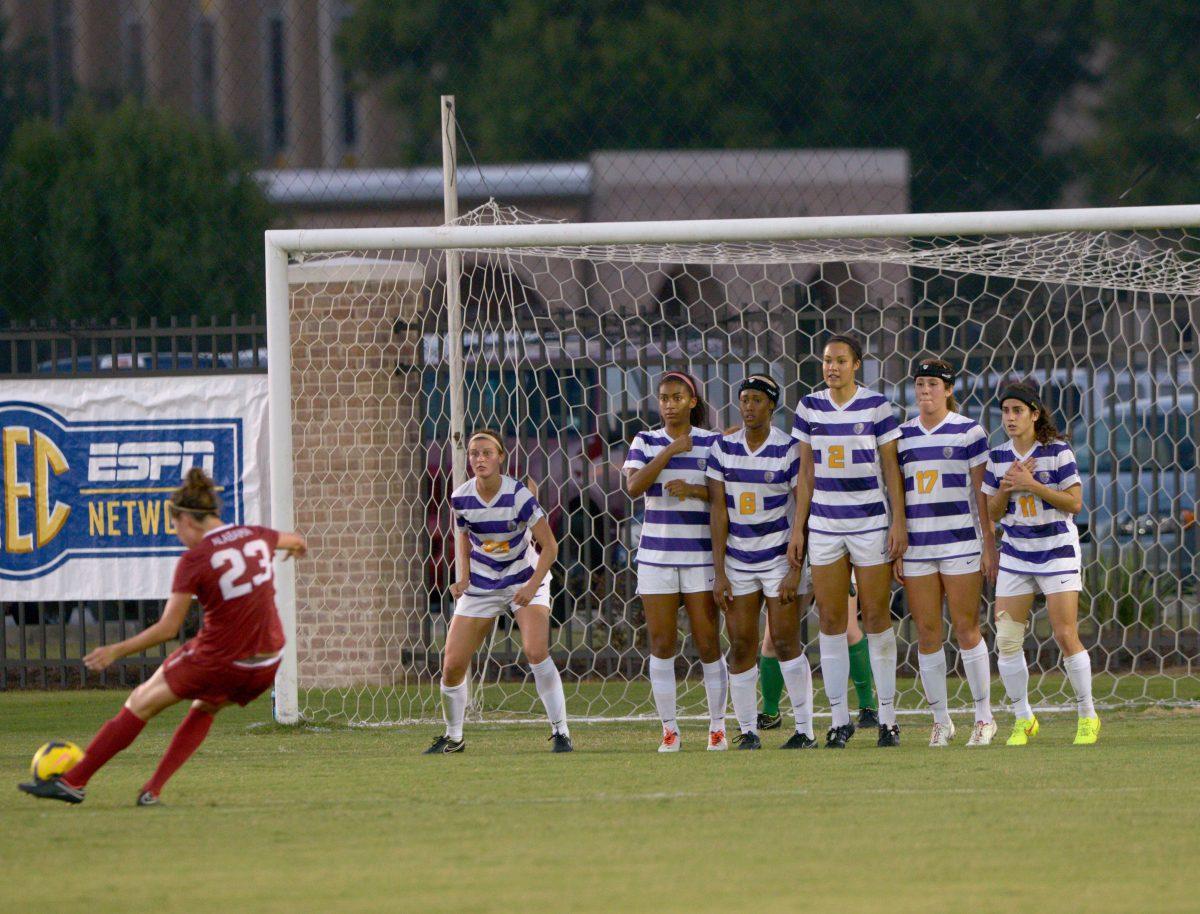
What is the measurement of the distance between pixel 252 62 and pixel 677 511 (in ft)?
132

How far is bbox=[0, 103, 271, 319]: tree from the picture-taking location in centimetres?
2525

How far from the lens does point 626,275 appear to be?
21.2 meters

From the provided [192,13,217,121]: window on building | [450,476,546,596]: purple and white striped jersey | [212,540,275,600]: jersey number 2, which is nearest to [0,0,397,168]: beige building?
[192,13,217,121]: window on building

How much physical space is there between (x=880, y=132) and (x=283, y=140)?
53.2 feet

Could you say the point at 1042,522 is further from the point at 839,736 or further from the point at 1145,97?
the point at 1145,97

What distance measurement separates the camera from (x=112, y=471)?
1281 centimetres

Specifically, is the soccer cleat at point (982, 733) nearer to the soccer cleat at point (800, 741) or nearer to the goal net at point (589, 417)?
the soccer cleat at point (800, 741)

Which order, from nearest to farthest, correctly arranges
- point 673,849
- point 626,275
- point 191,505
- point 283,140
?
point 673,849 → point 191,505 → point 626,275 → point 283,140

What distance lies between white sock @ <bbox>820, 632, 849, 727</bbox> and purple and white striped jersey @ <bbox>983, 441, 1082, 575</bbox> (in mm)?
938

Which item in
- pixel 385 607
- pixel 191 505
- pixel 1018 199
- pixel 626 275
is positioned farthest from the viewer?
pixel 1018 199

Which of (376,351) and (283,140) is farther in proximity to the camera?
(283,140)

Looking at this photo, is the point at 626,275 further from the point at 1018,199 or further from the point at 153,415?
the point at 1018,199

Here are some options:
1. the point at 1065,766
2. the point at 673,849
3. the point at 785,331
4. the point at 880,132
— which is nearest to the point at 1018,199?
the point at 880,132

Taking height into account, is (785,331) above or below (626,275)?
below
